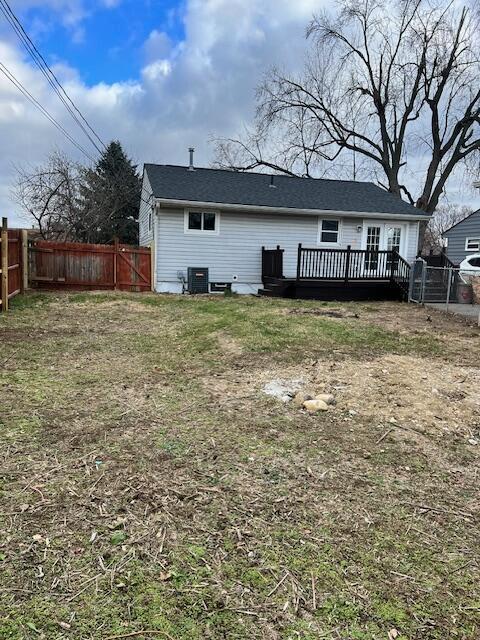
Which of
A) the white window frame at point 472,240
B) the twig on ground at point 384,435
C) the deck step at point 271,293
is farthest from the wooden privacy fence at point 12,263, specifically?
the white window frame at point 472,240

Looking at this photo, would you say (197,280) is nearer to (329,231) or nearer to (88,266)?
(88,266)

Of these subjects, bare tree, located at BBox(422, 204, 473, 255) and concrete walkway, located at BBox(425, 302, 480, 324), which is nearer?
concrete walkway, located at BBox(425, 302, 480, 324)

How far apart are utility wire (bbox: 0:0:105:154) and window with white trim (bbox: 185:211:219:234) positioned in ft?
15.8

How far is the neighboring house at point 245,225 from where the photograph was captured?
13.7 metres

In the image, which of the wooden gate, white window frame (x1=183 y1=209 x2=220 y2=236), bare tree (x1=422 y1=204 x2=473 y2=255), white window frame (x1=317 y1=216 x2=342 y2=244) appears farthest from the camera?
bare tree (x1=422 y1=204 x2=473 y2=255)

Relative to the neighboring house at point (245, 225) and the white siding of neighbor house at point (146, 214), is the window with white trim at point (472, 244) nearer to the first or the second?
the neighboring house at point (245, 225)

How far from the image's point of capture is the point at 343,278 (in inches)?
520

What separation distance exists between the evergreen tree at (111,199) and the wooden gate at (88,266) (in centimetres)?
854

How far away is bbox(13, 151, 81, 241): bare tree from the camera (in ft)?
66.3

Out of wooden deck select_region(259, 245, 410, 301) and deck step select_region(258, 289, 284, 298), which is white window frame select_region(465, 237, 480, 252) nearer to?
wooden deck select_region(259, 245, 410, 301)

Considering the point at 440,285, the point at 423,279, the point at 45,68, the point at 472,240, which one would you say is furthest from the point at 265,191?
the point at 472,240

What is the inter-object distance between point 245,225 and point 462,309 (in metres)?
6.94

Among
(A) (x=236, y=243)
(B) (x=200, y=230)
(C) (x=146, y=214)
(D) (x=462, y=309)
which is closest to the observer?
(D) (x=462, y=309)

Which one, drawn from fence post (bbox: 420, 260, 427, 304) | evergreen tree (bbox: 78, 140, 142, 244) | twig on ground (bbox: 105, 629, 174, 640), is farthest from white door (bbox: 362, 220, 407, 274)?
twig on ground (bbox: 105, 629, 174, 640)
